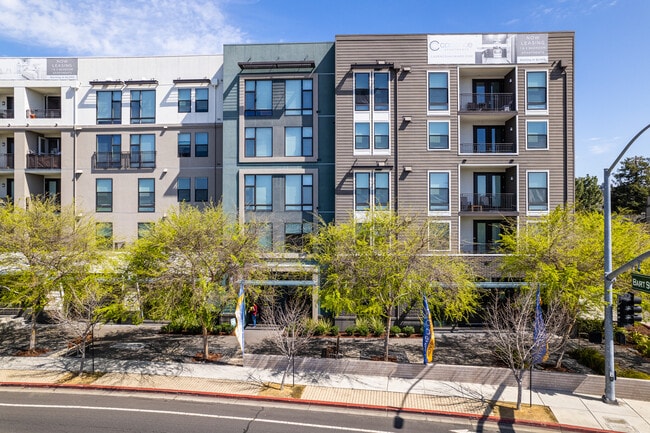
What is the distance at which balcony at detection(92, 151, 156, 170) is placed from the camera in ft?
92.7

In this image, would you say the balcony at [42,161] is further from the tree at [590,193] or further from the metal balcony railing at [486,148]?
the tree at [590,193]

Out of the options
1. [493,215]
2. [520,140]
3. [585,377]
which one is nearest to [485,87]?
[520,140]

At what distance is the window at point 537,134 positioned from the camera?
25.6m

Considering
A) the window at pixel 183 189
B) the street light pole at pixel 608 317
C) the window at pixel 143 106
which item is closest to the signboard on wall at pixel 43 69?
the window at pixel 143 106

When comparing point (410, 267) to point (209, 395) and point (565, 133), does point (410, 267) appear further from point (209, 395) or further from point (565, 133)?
point (565, 133)

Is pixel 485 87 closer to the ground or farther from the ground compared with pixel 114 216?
farther from the ground

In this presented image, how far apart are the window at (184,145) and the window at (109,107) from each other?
4.72m

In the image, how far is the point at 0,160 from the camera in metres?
28.9

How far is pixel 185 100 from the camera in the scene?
2825 cm

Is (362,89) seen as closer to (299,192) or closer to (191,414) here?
(299,192)

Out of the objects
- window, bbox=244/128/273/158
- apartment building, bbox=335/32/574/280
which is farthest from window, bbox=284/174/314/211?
window, bbox=244/128/273/158

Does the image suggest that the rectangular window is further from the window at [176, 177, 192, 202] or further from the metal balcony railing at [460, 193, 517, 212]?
the window at [176, 177, 192, 202]

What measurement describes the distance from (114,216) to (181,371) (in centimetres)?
1559

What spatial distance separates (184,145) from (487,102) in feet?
69.1
